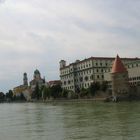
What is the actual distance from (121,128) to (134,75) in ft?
208

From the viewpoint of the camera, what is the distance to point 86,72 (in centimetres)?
10850

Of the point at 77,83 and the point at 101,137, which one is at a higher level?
the point at 77,83

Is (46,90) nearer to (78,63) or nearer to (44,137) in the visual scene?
(78,63)

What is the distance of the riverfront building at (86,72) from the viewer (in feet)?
345

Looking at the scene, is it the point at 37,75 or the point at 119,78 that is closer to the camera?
the point at 119,78

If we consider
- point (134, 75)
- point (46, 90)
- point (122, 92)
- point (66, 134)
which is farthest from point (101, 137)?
point (46, 90)

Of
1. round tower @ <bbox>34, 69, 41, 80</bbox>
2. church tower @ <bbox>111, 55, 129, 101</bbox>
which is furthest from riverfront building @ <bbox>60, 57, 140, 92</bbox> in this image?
round tower @ <bbox>34, 69, 41, 80</bbox>

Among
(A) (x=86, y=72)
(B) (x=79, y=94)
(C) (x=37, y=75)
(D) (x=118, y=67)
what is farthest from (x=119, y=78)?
(C) (x=37, y=75)

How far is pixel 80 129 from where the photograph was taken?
26.1 m

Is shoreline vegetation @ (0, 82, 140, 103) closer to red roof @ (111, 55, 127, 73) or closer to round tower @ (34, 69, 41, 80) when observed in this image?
red roof @ (111, 55, 127, 73)

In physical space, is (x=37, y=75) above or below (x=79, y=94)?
above

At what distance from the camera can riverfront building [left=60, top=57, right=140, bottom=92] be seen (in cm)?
10512

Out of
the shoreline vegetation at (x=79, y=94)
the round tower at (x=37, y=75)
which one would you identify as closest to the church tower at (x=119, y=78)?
the shoreline vegetation at (x=79, y=94)

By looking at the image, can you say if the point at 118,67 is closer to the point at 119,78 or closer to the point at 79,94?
the point at 119,78
